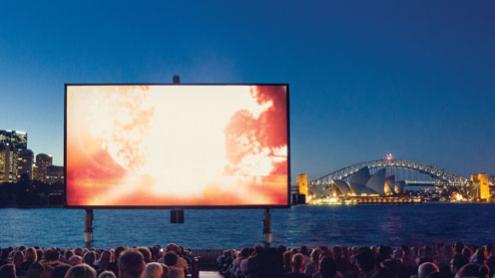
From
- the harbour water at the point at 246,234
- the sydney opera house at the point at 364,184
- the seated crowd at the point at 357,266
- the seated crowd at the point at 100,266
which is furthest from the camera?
the sydney opera house at the point at 364,184

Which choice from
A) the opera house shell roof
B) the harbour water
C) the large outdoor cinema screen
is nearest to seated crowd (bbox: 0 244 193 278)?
the large outdoor cinema screen

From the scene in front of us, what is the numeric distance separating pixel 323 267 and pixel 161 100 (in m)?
8.90

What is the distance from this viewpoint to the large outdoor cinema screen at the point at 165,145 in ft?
53.9

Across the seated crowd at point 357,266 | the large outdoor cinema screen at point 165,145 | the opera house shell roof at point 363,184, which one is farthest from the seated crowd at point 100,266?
the opera house shell roof at point 363,184

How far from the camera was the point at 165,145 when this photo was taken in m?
16.6

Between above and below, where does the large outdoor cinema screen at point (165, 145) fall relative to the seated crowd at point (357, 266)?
above

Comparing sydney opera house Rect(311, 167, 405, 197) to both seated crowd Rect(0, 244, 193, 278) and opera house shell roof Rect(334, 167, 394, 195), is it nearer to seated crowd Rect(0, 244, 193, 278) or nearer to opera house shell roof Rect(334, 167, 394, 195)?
opera house shell roof Rect(334, 167, 394, 195)

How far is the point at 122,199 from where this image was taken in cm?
1655

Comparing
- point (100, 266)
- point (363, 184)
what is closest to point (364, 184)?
point (363, 184)

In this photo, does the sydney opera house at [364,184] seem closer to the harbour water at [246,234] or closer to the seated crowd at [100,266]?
the harbour water at [246,234]

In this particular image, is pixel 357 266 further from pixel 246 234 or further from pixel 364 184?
pixel 364 184

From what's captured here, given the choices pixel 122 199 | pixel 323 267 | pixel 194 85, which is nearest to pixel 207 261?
pixel 122 199

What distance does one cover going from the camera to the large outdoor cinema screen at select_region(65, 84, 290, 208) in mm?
16438

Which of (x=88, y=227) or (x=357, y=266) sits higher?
(x=88, y=227)
